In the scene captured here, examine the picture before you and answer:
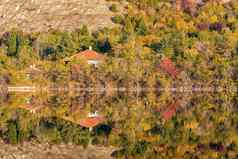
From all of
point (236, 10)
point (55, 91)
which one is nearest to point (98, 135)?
point (55, 91)

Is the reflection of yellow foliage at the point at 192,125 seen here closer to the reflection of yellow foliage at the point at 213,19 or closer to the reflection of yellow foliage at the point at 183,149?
the reflection of yellow foliage at the point at 183,149

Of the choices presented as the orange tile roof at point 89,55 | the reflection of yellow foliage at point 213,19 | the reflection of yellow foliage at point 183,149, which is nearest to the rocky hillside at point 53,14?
the orange tile roof at point 89,55

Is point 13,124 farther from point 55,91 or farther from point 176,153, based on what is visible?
point 55,91

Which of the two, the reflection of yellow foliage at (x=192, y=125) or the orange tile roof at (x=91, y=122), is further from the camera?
the orange tile roof at (x=91, y=122)

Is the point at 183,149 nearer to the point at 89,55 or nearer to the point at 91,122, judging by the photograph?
the point at 91,122

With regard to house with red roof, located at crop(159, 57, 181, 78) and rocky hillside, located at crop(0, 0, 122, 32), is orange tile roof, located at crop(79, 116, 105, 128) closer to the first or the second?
house with red roof, located at crop(159, 57, 181, 78)

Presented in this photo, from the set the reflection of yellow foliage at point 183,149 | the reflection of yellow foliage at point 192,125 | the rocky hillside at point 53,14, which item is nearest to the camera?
the reflection of yellow foliage at point 183,149
